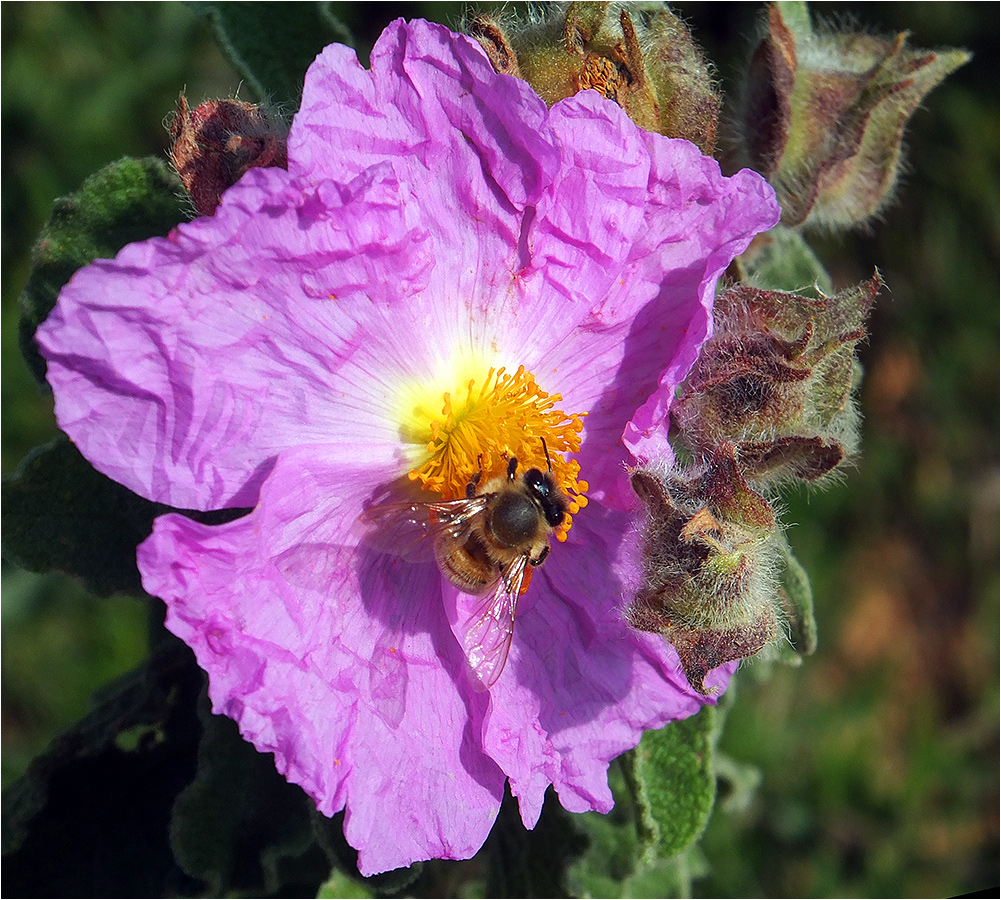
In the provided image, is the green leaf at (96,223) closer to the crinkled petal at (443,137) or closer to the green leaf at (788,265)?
the crinkled petal at (443,137)

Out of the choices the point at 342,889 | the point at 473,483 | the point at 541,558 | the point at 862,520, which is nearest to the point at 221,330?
the point at 473,483

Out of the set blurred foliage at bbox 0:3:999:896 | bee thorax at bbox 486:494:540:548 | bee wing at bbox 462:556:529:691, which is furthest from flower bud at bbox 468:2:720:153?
blurred foliage at bbox 0:3:999:896

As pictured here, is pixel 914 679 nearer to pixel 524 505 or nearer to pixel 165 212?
pixel 524 505

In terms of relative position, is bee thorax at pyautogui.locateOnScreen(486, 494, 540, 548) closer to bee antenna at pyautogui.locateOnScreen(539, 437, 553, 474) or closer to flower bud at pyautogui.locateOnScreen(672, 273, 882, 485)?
bee antenna at pyautogui.locateOnScreen(539, 437, 553, 474)

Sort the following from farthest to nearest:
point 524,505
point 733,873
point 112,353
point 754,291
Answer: point 733,873, point 524,505, point 754,291, point 112,353

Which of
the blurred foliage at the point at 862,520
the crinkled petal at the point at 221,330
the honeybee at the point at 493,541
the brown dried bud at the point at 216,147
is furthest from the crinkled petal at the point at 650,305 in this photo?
the blurred foliage at the point at 862,520

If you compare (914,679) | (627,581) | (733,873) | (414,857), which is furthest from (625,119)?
(914,679)

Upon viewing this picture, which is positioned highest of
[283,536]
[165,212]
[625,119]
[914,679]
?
[625,119]
